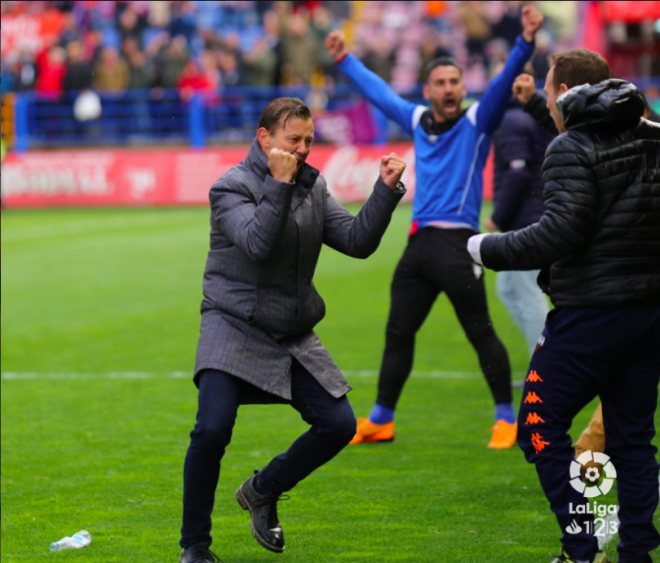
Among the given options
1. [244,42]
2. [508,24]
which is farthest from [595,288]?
[244,42]

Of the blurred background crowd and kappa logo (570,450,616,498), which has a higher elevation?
the blurred background crowd

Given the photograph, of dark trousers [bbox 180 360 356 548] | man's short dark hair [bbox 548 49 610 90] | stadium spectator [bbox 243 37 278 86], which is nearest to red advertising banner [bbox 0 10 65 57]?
stadium spectator [bbox 243 37 278 86]

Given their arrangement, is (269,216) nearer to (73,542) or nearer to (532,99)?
(73,542)

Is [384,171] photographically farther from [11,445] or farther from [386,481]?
[11,445]

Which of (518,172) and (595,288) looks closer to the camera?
(595,288)

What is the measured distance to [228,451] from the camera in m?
6.48

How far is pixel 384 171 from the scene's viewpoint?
14.7 feet

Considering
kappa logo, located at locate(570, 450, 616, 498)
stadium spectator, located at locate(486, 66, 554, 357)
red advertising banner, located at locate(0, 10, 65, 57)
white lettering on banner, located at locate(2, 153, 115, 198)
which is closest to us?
kappa logo, located at locate(570, 450, 616, 498)

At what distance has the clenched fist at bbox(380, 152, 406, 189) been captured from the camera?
14.7 feet

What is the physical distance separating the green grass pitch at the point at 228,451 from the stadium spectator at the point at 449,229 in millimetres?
474

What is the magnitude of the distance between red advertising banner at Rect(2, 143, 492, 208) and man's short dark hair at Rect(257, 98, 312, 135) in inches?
658

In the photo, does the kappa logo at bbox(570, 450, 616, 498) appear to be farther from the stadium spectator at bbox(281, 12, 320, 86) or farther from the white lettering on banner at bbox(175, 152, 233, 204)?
the stadium spectator at bbox(281, 12, 320, 86)

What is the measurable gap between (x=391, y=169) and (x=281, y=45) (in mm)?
19393

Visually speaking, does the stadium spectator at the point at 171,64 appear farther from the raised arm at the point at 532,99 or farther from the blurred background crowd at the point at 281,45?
the raised arm at the point at 532,99
